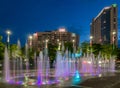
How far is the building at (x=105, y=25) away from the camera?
133 metres

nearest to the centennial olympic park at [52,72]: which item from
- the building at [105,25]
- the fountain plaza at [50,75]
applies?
the fountain plaza at [50,75]

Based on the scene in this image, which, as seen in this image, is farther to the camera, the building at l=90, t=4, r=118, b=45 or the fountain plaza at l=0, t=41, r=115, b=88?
the building at l=90, t=4, r=118, b=45

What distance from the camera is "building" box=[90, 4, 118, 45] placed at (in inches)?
5246

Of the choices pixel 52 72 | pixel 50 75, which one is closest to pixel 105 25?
pixel 52 72

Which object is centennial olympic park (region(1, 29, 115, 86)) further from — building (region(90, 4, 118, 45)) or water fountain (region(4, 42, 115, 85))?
building (region(90, 4, 118, 45))

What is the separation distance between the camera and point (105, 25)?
461ft

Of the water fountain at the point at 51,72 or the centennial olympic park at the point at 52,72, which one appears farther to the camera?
the water fountain at the point at 51,72

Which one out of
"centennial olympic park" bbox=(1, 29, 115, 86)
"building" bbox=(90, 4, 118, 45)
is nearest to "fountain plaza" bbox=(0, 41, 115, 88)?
"centennial olympic park" bbox=(1, 29, 115, 86)

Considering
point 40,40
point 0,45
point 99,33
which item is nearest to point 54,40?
point 40,40

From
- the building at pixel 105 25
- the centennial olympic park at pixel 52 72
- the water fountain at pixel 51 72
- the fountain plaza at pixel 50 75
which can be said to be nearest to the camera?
the fountain plaza at pixel 50 75

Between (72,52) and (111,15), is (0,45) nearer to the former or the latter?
(72,52)

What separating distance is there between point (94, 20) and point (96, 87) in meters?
137

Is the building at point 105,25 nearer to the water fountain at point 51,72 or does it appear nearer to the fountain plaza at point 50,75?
the water fountain at point 51,72

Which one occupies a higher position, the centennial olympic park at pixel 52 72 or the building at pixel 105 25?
the building at pixel 105 25
